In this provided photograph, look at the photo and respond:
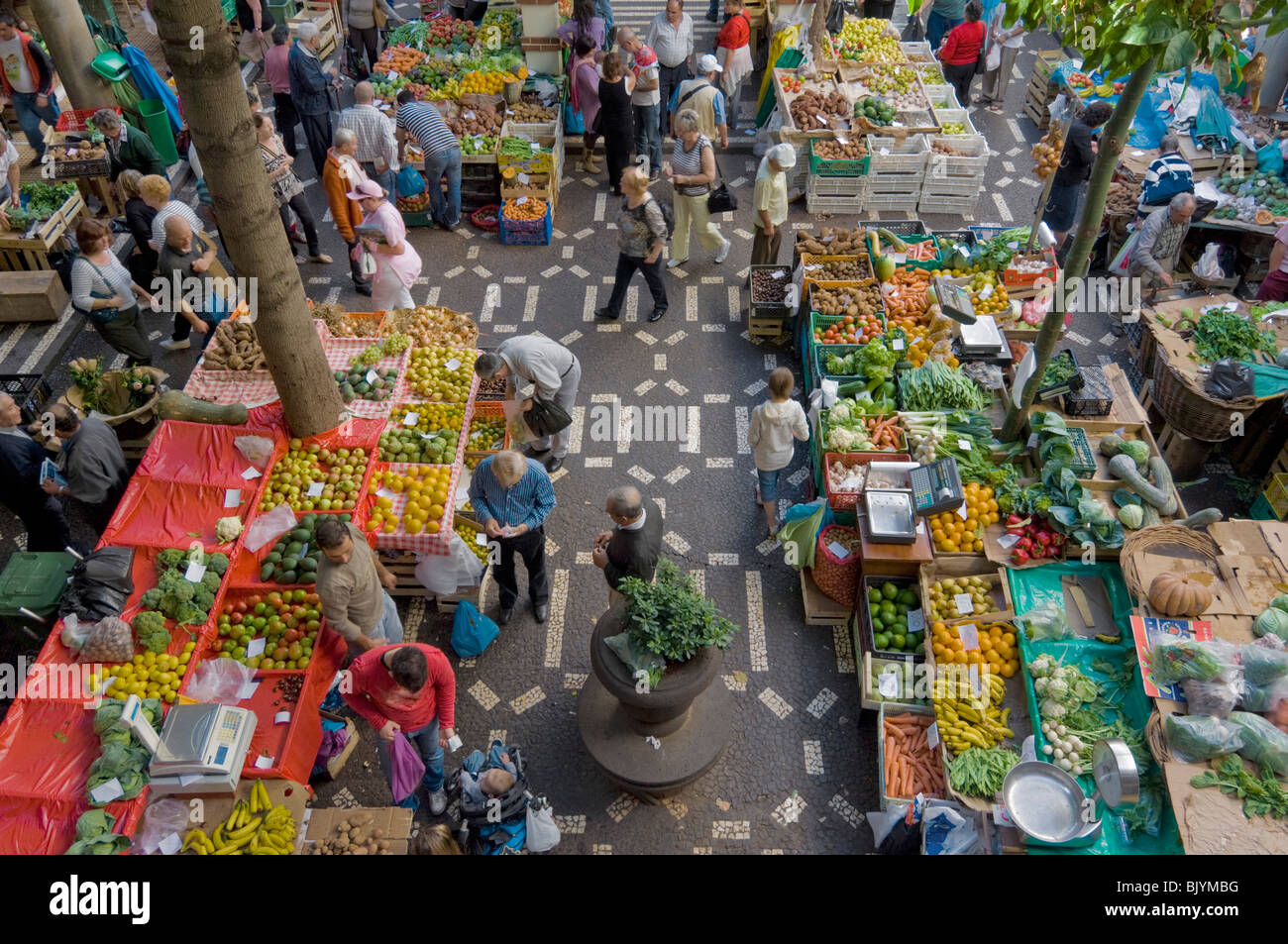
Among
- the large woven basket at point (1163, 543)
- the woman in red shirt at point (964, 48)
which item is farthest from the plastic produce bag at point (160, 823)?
the woman in red shirt at point (964, 48)

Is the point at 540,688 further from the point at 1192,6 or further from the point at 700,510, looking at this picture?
the point at 1192,6

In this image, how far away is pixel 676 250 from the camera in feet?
35.1

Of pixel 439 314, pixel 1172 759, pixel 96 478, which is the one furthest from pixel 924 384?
pixel 96 478

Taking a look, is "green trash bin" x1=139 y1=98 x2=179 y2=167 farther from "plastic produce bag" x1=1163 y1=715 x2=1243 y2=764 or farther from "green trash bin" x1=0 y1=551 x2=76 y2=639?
"plastic produce bag" x1=1163 y1=715 x2=1243 y2=764

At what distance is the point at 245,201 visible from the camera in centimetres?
623

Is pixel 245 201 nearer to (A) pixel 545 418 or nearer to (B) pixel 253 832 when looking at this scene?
(A) pixel 545 418

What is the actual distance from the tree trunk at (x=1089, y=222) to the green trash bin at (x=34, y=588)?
7.67 meters

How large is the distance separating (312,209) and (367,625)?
8051 mm

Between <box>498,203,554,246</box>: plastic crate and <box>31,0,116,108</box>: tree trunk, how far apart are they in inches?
212

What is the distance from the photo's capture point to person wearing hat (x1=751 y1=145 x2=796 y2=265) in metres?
9.14

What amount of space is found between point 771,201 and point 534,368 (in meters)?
3.64

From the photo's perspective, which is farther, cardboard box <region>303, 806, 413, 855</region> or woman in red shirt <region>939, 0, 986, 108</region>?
woman in red shirt <region>939, 0, 986, 108</region>

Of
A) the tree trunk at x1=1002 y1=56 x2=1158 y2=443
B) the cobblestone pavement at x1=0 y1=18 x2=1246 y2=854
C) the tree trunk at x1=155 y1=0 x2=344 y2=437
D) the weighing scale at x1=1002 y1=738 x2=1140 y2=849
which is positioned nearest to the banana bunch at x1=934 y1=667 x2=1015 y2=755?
the weighing scale at x1=1002 y1=738 x2=1140 y2=849

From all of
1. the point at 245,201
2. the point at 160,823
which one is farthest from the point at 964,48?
the point at 160,823
